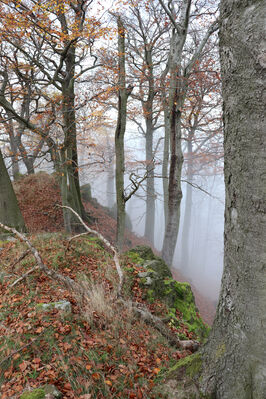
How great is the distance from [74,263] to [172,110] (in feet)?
16.0

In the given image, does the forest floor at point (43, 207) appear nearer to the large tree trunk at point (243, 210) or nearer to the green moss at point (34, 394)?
the green moss at point (34, 394)

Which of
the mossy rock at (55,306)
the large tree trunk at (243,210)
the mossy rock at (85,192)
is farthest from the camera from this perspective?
the mossy rock at (85,192)

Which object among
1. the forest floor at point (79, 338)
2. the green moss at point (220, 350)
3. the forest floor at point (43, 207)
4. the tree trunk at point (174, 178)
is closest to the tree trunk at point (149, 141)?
the tree trunk at point (174, 178)

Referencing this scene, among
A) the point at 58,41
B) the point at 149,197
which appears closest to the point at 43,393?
the point at 58,41

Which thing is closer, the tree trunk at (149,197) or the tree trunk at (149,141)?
the tree trunk at (149,141)

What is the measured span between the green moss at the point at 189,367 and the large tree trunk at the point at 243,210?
19cm

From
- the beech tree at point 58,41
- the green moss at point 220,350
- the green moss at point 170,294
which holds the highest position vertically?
the beech tree at point 58,41

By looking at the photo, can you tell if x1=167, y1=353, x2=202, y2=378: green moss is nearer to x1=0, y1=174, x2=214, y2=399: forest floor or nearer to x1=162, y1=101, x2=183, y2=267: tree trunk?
x1=0, y1=174, x2=214, y2=399: forest floor

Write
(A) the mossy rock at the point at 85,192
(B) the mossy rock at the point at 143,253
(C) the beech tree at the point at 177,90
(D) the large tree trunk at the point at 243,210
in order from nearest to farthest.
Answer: (D) the large tree trunk at the point at 243,210 < (B) the mossy rock at the point at 143,253 < (C) the beech tree at the point at 177,90 < (A) the mossy rock at the point at 85,192

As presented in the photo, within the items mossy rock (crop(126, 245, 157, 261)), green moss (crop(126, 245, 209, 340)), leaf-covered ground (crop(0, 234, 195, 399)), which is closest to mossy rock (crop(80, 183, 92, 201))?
mossy rock (crop(126, 245, 157, 261))

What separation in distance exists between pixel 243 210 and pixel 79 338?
7.11 ft

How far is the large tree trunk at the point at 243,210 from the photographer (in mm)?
1446

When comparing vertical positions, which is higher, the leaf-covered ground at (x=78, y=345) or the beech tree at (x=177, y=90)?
the beech tree at (x=177, y=90)

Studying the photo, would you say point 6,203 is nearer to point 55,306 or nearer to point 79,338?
point 55,306
